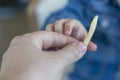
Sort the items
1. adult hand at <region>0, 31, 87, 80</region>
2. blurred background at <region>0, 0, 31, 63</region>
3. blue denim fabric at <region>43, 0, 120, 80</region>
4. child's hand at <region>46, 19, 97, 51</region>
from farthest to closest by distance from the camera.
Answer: blurred background at <region>0, 0, 31, 63</region> < blue denim fabric at <region>43, 0, 120, 80</region> < child's hand at <region>46, 19, 97, 51</region> < adult hand at <region>0, 31, 87, 80</region>

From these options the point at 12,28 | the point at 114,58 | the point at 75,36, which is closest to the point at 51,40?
the point at 75,36

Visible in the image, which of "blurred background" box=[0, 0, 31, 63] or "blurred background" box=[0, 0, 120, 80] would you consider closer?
"blurred background" box=[0, 0, 120, 80]

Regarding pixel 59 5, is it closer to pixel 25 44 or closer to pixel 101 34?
pixel 101 34

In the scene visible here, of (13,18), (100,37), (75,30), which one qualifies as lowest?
(13,18)

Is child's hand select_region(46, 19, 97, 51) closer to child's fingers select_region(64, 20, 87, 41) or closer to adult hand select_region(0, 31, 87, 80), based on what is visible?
child's fingers select_region(64, 20, 87, 41)

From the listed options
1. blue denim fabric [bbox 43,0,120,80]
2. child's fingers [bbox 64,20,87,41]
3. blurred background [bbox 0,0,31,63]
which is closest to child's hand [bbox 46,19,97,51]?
child's fingers [bbox 64,20,87,41]

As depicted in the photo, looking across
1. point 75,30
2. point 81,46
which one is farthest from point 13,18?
point 81,46

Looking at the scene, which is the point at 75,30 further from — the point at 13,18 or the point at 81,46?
the point at 13,18
